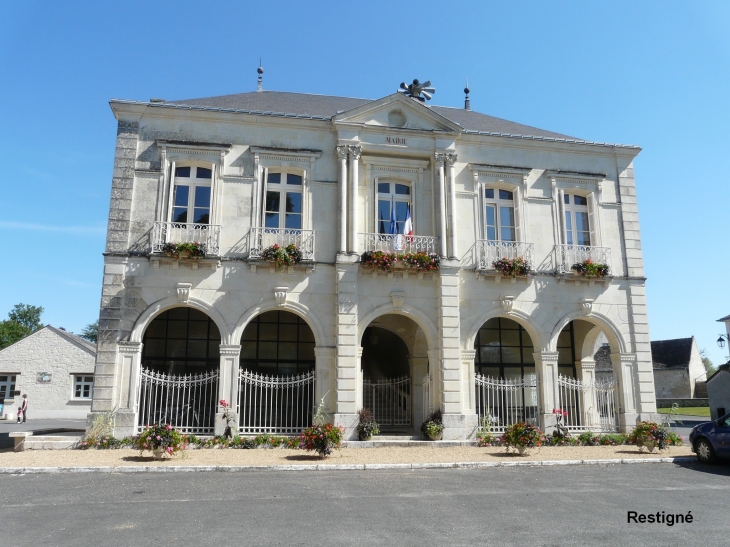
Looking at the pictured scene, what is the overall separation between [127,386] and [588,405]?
13.3 m

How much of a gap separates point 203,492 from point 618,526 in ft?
18.5

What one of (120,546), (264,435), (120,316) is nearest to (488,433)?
(264,435)

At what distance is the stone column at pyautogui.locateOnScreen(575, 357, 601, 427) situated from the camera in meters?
17.4

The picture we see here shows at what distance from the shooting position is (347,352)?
1538cm

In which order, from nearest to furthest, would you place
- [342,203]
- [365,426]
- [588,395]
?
[365,426] → [342,203] → [588,395]

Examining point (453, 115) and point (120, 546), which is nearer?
point (120, 546)

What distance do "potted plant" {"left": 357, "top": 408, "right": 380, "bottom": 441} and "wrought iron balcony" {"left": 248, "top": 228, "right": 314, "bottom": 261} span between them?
4.35 meters

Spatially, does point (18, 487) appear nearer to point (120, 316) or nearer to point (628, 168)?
point (120, 316)

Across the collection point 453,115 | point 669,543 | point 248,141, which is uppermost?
point 453,115

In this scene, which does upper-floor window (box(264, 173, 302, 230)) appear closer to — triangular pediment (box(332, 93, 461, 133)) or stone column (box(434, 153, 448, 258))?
triangular pediment (box(332, 93, 461, 133))

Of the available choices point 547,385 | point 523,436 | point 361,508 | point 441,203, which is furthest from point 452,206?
point 361,508

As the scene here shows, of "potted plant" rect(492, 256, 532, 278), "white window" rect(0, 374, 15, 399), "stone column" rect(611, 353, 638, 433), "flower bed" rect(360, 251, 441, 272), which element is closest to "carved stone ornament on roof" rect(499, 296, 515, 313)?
"potted plant" rect(492, 256, 532, 278)

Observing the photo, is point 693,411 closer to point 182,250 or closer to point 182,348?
point 182,348

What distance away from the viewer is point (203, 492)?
8680 millimetres
